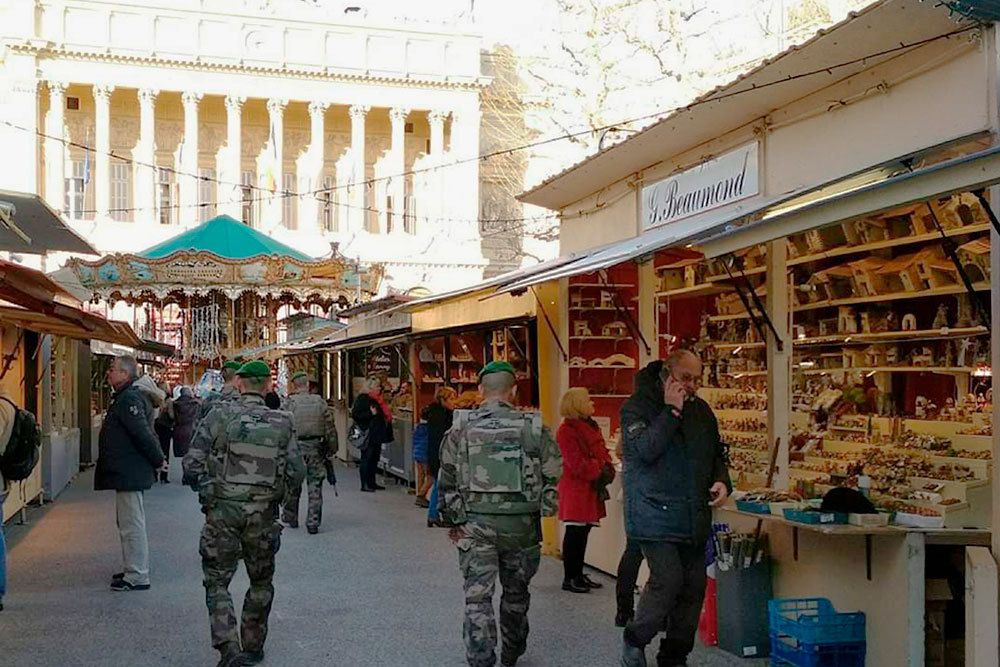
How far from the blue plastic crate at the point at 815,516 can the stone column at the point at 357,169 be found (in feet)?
173

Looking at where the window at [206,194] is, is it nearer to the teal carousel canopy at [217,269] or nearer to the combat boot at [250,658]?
the teal carousel canopy at [217,269]

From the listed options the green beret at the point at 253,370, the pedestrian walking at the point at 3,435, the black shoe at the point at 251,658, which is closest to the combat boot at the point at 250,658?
the black shoe at the point at 251,658

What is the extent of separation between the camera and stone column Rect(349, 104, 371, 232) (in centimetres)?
5856

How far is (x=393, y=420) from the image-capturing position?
2009 centimetres

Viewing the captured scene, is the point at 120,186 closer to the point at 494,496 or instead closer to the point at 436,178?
the point at 436,178

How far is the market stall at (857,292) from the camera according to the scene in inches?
241

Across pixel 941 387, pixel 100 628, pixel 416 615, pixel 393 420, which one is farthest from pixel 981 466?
pixel 393 420

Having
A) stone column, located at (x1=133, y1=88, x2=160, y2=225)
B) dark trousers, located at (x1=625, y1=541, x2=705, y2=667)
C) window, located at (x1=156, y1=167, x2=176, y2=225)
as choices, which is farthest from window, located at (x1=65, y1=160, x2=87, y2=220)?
dark trousers, located at (x1=625, y1=541, x2=705, y2=667)

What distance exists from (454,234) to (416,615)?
51.4 m

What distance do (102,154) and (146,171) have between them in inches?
88.9

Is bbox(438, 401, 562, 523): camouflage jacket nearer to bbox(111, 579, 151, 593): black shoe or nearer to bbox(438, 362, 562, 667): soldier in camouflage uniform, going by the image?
bbox(438, 362, 562, 667): soldier in camouflage uniform

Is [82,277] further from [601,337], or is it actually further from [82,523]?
[601,337]

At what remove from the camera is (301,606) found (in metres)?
8.92

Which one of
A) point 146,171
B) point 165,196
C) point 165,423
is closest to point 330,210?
point 165,196
